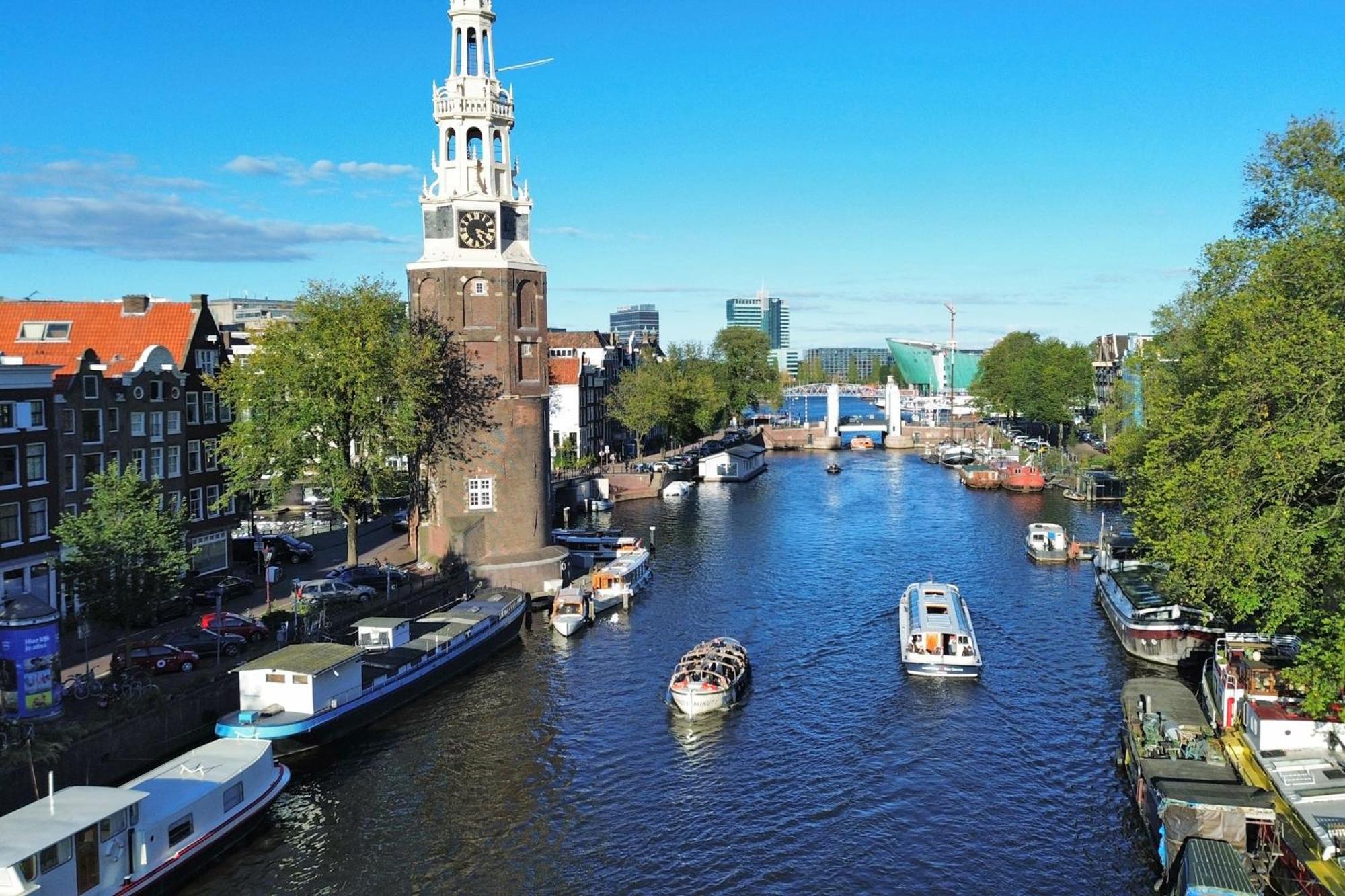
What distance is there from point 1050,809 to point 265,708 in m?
30.2

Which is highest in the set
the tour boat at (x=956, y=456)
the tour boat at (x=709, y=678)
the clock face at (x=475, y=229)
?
the clock face at (x=475, y=229)

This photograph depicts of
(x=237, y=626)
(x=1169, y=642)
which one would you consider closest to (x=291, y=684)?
(x=237, y=626)

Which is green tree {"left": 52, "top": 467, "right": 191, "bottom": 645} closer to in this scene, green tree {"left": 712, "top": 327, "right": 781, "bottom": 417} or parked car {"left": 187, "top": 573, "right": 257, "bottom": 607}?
parked car {"left": 187, "top": 573, "right": 257, "bottom": 607}

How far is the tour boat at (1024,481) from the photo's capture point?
122812 mm

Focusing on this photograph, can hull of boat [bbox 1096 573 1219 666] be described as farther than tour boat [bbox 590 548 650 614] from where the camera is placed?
No

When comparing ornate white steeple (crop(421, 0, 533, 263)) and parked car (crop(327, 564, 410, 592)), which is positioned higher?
ornate white steeple (crop(421, 0, 533, 263))

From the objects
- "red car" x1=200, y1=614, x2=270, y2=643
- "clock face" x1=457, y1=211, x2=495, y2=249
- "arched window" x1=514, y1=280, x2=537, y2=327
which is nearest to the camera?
"red car" x1=200, y1=614, x2=270, y2=643

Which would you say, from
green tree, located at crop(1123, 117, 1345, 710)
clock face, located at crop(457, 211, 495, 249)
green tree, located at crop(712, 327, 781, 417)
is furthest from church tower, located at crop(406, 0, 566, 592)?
green tree, located at crop(712, 327, 781, 417)

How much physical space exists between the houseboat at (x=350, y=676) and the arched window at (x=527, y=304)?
20.2m

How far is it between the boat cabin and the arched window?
28.9 meters

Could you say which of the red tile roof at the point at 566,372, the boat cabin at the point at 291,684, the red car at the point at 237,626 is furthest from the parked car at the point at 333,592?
the red tile roof at the point at 566,372

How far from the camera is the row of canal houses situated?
160 feet

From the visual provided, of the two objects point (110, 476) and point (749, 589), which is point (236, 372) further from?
point (749, 589)

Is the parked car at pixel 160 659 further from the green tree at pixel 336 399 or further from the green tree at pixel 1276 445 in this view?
the green tree at pixel 1276 445
